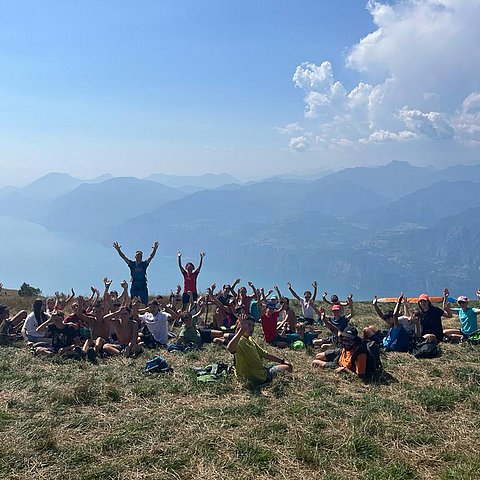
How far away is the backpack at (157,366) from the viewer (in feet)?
28.2

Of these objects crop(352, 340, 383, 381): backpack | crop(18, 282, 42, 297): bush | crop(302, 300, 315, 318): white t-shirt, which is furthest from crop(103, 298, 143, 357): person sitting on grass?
crop(18, 282, 42, 297): bush

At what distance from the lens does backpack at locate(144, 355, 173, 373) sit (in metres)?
8.59

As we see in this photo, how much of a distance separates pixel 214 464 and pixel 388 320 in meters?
6.95

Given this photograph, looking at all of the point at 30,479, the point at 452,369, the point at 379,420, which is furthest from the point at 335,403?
the point at 30,479

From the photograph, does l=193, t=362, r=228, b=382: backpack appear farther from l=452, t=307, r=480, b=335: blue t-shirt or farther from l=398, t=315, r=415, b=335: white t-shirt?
l=452, t=307, r=480, b=335: blue t-shirt

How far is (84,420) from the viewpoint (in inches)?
242

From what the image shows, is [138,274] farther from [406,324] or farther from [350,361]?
[406,324]

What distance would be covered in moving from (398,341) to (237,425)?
5.66m

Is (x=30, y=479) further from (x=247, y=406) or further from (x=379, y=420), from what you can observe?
(x=379, y=420)

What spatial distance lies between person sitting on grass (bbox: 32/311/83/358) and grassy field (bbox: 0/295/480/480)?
3.26ft

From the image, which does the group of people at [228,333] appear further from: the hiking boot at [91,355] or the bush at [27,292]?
the bush at [27,292]

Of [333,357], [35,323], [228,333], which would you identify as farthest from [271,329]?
[35,323]

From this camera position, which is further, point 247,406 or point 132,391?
point 132,391

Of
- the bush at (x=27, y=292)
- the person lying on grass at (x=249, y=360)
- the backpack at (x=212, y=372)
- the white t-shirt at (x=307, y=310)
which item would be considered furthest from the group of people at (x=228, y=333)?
the bush at (x=27, y=292)
